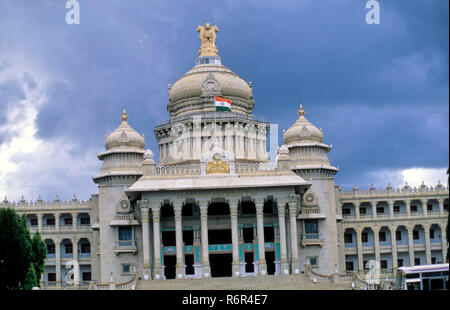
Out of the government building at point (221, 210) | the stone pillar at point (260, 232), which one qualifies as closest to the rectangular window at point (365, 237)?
the government building at point (221, 210)

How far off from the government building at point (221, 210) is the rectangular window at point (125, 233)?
0.35 feet

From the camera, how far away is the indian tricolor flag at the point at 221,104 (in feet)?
260

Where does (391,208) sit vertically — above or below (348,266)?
above

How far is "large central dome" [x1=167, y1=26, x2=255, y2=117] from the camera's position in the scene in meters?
85.6

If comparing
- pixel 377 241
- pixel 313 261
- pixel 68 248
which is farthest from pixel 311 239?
pixel 68 248

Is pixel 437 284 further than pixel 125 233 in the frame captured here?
No

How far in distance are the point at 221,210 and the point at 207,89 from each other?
660 inches

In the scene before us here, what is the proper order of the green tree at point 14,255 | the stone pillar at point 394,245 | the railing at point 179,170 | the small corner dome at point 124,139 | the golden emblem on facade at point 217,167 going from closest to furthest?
the green tree at point 14,255
the golden emblem on facade at point 217,167
the railing at point 179,170
the small corner dome at point 124,139
the stone pillar at point 394,245

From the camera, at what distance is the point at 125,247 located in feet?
252

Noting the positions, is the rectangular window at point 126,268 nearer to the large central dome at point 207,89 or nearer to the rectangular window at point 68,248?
the rectangular window at point 68,248

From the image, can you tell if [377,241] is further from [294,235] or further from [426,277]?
[426,277]
